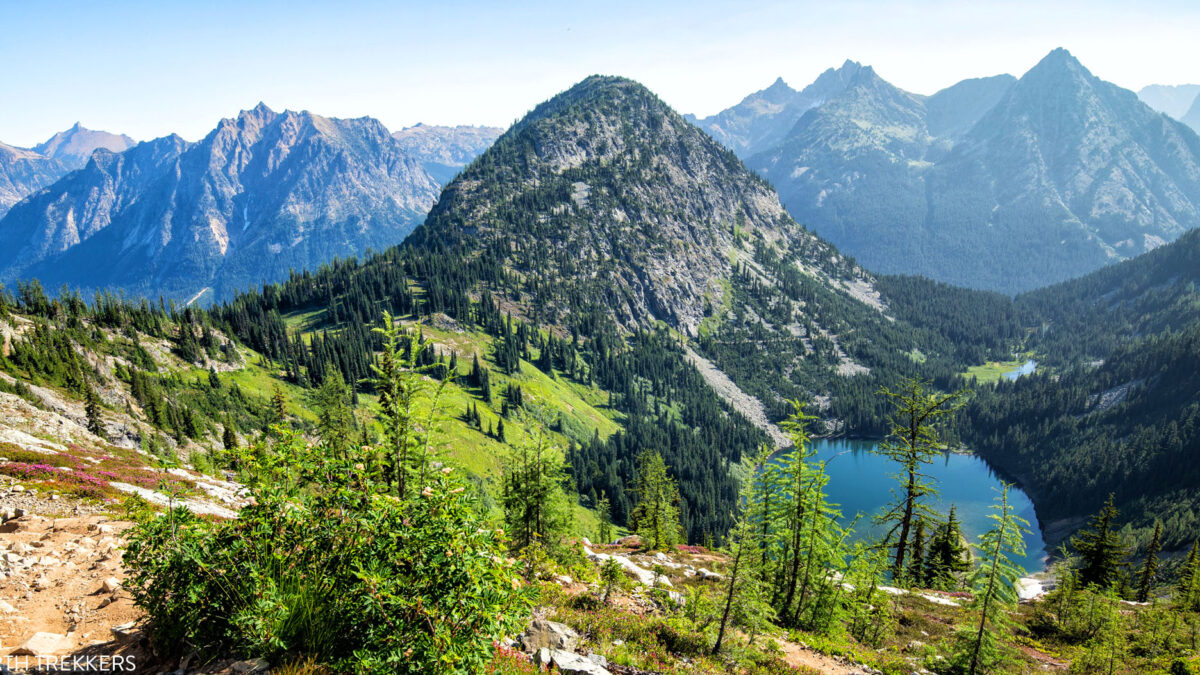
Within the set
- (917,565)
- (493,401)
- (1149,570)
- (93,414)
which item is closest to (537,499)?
(917,565)

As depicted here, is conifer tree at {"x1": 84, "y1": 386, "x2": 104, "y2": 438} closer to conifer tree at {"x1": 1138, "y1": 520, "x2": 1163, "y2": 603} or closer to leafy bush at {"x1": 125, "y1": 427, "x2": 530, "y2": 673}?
leafy bush at {"x1": 125, "y1": 427, "x2": 530, "y2": 673}

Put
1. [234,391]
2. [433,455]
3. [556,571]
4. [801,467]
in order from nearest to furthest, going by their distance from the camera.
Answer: [433,455] → [556,571] → [801,467] → [234,391]

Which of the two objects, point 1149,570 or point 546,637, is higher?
point 546,637

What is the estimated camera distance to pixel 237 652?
795cm

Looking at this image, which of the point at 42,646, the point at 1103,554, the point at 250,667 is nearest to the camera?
the point at 250,667

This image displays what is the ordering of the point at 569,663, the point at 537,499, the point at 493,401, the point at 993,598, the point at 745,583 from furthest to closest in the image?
1. the point at 493,401
2. the point at 537,499
3. the point at 993,598
4. the point at 745,583
5. the point at 569,663

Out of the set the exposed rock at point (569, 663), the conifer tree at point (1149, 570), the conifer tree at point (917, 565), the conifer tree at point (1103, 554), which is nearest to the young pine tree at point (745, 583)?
the exposed rock at point (569, 663)

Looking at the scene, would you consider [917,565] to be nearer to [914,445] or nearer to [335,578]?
[914,445]

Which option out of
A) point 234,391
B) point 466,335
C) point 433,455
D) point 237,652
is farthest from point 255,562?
point 466,335

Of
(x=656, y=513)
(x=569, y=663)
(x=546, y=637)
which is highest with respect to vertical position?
(x=569, y=663)

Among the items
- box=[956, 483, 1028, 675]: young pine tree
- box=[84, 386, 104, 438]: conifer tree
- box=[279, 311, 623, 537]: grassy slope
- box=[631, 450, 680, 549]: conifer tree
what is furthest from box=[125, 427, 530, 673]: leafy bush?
box=[279, 311, 623, 537]: grassy slope

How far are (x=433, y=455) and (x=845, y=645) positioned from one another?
21979mm

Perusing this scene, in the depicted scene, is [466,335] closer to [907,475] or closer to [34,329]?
[34,329]

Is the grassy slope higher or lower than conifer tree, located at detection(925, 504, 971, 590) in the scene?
lower
